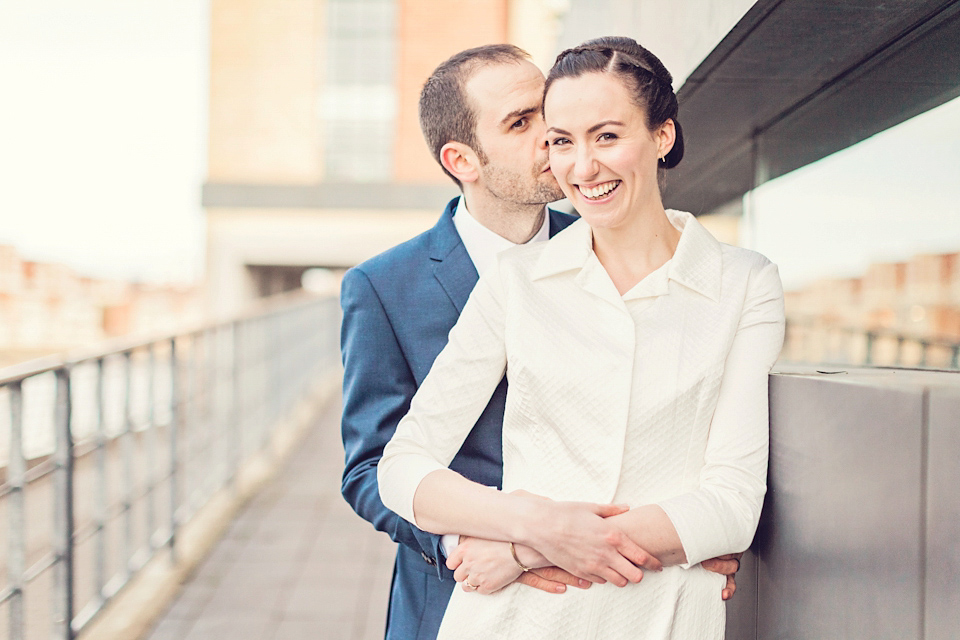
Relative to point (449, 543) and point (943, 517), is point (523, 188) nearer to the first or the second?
point (449, 543)

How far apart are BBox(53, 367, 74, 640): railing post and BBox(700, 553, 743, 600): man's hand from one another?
8.53 ft

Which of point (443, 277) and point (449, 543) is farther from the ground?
point (443, 277)

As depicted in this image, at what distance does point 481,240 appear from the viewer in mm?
1904

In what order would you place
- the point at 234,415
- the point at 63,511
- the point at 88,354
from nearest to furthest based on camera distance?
the point at 63,511
the point at 88,354
the point at 234,415

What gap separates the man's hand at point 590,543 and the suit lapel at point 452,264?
59 centimetres

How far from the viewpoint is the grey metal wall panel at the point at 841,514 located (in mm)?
1095

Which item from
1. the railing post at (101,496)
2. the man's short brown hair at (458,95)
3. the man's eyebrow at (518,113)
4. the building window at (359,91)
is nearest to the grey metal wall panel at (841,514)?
the man's eyebrow at (518,113)

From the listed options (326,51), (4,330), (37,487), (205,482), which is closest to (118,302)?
(4,330)

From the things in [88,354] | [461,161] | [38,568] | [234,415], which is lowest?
[38,568]

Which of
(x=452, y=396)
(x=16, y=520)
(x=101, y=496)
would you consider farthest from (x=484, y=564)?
(x=101, y=496)

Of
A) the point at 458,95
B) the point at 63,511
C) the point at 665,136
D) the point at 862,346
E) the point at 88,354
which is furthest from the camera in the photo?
the point at 862,346

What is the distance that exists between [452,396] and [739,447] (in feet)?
1.53

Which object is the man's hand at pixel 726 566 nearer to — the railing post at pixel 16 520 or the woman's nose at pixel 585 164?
the woman's nose at pixel 585 164

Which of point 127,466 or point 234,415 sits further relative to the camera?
point 234,415
